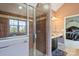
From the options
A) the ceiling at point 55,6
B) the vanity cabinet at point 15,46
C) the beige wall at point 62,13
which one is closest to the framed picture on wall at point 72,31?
the beige wall at point 62,13

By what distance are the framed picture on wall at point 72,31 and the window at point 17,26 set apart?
0.66m

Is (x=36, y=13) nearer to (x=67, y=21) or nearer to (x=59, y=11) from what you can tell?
(x=59, y=11)

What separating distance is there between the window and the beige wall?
1.62 feet

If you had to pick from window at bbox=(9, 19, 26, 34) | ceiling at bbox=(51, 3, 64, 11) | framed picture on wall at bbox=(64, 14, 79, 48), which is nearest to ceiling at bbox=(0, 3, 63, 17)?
ceiling at bbox=(51, 3, 64, 11)

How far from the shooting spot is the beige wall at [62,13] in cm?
182

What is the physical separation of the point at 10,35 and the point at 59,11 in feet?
2.77

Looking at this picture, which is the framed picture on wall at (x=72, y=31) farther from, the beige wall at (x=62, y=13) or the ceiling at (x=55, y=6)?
the ceiling at (x=55, y=6)

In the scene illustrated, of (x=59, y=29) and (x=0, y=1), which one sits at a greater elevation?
(x=0, y=1)

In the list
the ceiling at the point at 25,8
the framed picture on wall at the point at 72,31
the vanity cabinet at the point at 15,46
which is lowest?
the vanity cabinet at the point at 15,46

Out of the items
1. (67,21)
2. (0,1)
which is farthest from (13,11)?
(67,21)

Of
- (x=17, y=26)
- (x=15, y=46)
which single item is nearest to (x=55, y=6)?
(x=17, y=26)

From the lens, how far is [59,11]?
6.15 ft

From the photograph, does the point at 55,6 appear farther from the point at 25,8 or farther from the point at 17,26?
the point at 17,26

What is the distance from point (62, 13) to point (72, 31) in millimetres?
325
